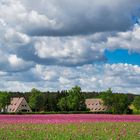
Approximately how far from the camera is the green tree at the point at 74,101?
9525 cm

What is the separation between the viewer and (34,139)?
52.6ft

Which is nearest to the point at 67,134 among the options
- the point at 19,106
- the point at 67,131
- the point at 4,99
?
the point at 67,131

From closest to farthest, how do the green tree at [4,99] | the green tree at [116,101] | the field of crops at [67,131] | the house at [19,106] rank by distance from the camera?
1. the field of crops at [67,131]
2. the green tree at [116,101]
3. the green tree at [4,99]
4. the house at [19,106]

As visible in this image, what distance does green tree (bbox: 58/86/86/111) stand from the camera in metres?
95.2

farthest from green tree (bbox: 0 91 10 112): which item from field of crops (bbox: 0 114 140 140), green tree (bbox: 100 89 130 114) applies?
field of crops (bbox: 0 114 140 140)

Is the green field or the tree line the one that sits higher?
the tree line

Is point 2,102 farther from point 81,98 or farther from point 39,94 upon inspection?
point 81,98

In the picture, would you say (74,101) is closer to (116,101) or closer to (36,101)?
(116,101)

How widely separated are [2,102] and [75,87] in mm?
23209

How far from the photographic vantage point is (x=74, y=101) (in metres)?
94.9

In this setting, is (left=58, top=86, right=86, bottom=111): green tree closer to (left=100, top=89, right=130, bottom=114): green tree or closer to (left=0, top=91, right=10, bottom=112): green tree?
(left=100, top=89, right=130, bottom=114): green tree

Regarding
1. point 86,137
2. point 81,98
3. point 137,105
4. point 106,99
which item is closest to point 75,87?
point 81,98

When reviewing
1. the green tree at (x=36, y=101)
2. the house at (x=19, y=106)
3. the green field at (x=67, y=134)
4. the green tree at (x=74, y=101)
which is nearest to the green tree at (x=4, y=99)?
the green tree at (x=36, y=101)

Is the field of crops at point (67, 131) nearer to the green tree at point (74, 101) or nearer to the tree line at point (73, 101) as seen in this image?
the tree line at point (73, 101)
